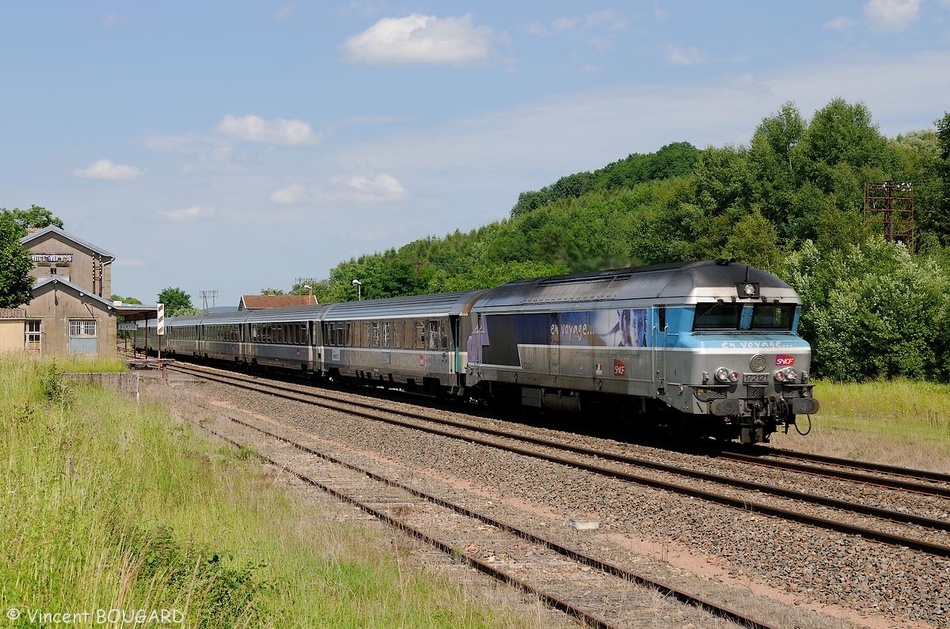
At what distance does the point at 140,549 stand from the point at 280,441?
13.9 metres

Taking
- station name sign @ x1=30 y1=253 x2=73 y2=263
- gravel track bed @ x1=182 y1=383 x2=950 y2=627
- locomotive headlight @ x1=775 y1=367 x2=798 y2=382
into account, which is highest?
station name sign @ x1=30 y1=253 x2=73 y2=263

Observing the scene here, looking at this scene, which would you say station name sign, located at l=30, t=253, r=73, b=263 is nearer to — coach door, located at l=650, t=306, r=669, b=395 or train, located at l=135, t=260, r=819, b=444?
train, located at l=135, t=260, r=819, b=444

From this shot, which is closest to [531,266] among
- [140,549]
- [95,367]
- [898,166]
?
[898,166]

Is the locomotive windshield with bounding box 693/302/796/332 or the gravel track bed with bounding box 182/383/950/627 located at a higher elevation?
the locomotive windshield with bounding box 693/302/796/332

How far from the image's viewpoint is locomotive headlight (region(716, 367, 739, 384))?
56.4 ft

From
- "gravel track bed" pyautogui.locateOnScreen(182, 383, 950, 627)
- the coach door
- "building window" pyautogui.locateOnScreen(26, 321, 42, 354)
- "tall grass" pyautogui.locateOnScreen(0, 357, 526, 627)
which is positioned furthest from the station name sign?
the coach door

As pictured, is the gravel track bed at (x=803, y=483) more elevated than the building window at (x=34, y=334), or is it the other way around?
the building window at (x=34, y=334)

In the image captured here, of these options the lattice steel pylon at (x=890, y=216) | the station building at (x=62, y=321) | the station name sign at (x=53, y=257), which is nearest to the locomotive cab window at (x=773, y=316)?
the station building at (x=62, y=321)

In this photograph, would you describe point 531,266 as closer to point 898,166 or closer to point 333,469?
point 898,166

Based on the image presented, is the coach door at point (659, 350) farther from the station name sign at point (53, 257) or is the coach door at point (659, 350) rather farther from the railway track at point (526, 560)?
the station name sign at point (53, 257)

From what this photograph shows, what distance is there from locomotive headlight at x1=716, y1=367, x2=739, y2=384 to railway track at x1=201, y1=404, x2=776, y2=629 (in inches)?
230

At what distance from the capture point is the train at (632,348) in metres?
17.5

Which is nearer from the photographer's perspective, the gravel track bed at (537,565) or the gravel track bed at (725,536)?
the gravel track bed at (537,565)

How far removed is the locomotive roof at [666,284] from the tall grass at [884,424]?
11.3ft
